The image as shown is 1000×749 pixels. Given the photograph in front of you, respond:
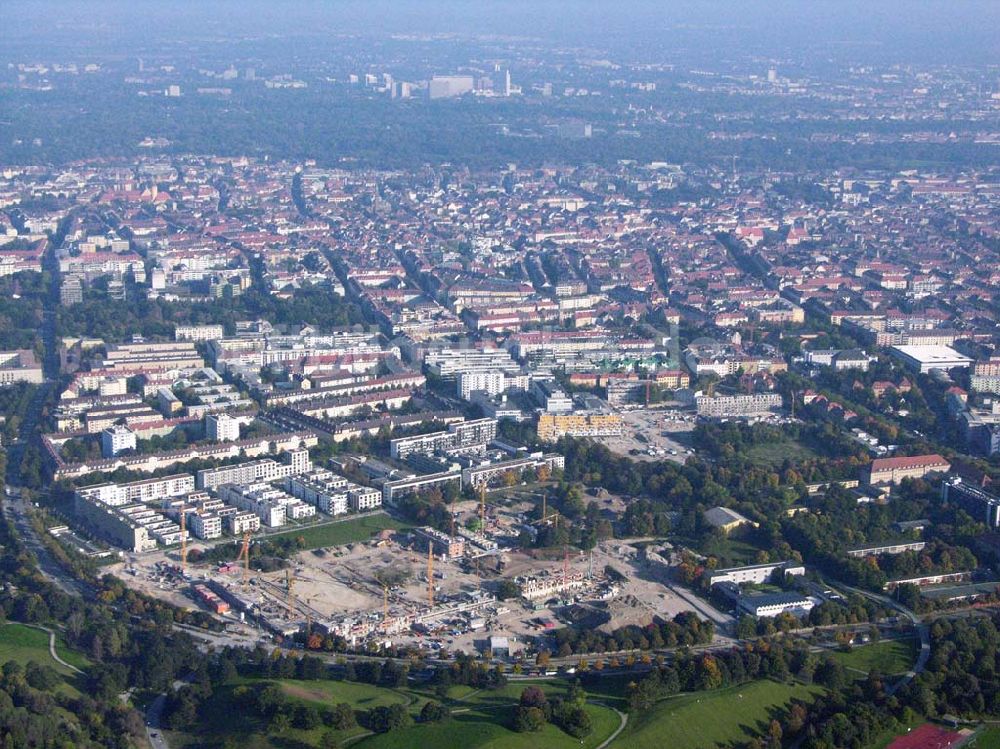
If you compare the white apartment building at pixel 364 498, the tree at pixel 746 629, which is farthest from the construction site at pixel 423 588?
the white apartment building at pixel 364 498

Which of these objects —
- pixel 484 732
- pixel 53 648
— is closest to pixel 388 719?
pixel 484 732

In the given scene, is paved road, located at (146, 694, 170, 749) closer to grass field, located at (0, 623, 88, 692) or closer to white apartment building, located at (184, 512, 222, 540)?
grass field, located at (0, 623, 88, 692)

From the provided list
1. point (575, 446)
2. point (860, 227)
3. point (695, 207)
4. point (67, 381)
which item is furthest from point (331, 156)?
point (575, 446)

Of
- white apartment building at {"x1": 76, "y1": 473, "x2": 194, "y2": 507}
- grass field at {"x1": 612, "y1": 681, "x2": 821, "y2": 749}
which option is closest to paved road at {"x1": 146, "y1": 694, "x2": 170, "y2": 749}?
grass field at {"x1": 612, "y1": 681, "x2": 821, "y2": 749}

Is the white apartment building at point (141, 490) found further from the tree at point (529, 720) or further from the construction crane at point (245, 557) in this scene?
the tree at point (529, 720)

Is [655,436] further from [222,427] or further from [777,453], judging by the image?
[222,427]
